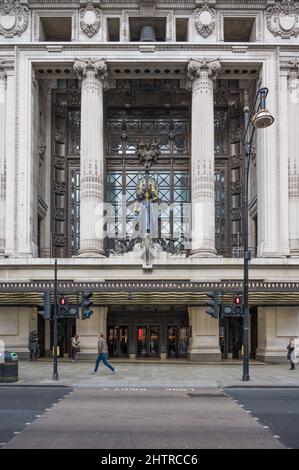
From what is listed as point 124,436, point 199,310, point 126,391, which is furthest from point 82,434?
point 199,310

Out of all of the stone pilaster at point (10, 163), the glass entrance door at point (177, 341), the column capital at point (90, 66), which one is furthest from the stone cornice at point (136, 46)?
the glass entrance door at point (177, 341)

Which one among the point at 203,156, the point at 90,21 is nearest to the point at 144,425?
the point at 203,156

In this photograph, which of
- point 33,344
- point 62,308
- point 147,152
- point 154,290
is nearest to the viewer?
point 62,308

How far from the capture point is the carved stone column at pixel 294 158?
40.9 meters

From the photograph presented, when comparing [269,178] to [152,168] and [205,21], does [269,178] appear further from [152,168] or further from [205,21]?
[205,21]

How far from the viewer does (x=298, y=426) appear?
1534cm

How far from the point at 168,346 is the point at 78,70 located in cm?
1742

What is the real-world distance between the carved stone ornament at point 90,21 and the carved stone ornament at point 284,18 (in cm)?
1034

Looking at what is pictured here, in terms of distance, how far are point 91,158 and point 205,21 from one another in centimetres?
1080

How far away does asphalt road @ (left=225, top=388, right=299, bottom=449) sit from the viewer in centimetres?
1446

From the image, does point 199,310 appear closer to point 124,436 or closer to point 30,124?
point 30,124

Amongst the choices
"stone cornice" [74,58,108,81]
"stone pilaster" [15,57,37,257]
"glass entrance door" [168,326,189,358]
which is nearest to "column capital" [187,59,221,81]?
"stone cornice" [74,58,108,81]

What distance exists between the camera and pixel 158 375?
98.1 feet

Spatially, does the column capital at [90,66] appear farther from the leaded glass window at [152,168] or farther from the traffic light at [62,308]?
the traffic light at [62,308]
